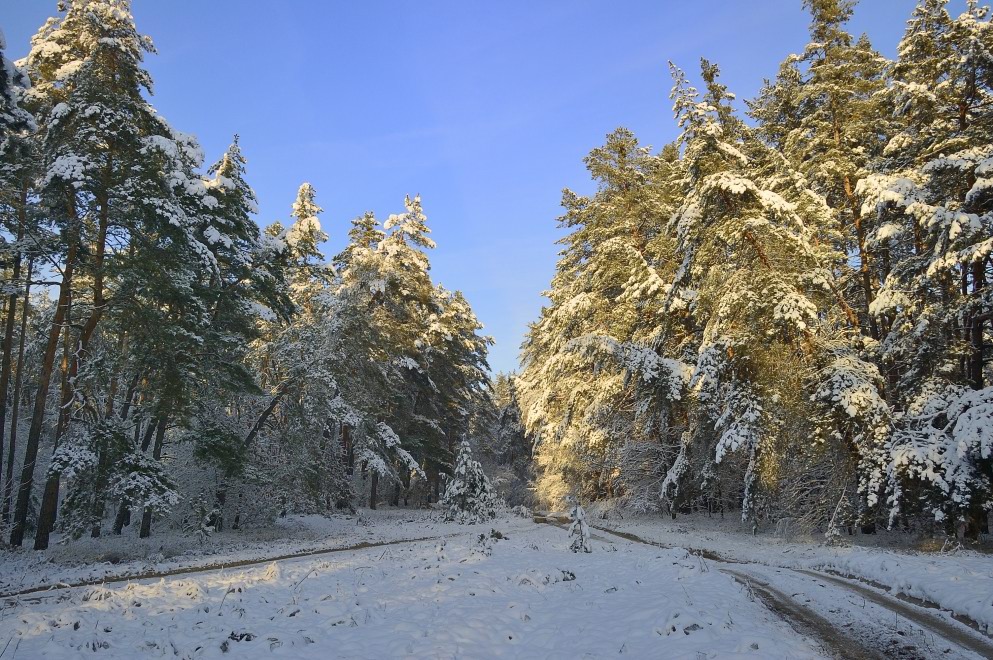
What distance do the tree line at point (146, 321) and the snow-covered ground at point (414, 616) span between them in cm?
644

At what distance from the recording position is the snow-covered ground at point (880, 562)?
8766 millimetres

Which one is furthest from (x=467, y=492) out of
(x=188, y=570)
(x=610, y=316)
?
(x=188, y=570)

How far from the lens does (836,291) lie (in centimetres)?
1748

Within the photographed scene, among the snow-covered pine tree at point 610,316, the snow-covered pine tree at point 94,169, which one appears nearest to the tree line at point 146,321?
the snow-covered pine tree at point 94,169

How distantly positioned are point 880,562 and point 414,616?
9734 mm

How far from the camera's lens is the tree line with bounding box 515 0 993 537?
1455cm

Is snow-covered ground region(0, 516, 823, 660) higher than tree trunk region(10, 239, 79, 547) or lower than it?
lower

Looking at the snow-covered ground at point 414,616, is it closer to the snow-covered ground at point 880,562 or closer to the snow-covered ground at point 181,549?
the snow-covered ground at point 181,549

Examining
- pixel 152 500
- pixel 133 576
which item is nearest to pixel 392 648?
pixel 133 576

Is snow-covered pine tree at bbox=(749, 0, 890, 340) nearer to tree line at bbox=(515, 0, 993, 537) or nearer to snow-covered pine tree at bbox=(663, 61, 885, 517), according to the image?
tree line at bbox=(515, 0, 993, 537)

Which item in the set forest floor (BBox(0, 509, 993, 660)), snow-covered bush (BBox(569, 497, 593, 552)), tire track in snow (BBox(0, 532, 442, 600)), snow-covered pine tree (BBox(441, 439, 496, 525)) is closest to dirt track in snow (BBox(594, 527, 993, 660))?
forest floor (BBox(0, 509, 993, 660))

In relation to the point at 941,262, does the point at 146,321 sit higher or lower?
lower

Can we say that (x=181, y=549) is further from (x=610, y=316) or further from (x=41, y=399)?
(x=610, y=316)

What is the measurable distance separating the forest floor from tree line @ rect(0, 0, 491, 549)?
11.4 ft
